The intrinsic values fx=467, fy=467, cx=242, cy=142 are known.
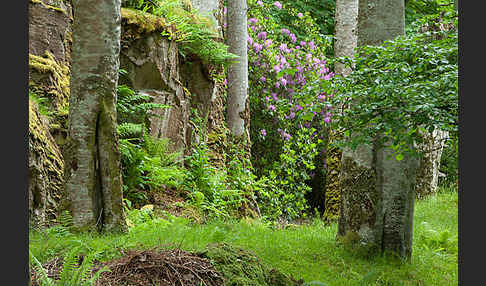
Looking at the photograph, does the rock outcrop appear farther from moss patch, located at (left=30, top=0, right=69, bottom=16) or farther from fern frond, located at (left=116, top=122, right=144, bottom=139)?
fern frond, located at (left=116, top=122, right=144, bottom=139)

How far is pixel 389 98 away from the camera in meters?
3.94

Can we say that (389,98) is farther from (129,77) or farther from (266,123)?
(266,123)

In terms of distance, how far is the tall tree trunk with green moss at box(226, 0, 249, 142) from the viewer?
1135 cm

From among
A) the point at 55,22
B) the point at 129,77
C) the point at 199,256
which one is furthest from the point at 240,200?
the point at 199,256

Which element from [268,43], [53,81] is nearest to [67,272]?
[53,81]

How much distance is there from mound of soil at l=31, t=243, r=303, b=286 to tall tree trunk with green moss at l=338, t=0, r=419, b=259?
156 cm

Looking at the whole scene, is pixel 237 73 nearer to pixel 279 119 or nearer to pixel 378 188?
pixel 279 119

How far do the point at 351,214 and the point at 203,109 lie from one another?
571 centimetres

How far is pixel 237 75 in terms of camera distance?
11.4 meters

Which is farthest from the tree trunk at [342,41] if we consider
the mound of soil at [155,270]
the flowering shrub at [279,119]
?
the mound of soil at [155,270]

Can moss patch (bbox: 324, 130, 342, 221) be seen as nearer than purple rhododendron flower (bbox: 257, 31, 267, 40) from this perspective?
Yes

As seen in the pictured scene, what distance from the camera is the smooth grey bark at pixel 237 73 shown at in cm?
1135

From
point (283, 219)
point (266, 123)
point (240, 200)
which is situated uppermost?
point (266, 123)

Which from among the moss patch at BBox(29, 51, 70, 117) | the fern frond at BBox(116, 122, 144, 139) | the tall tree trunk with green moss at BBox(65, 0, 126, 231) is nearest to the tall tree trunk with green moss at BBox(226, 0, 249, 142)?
the fern frond at BBox(116, 122, 144, 139)
